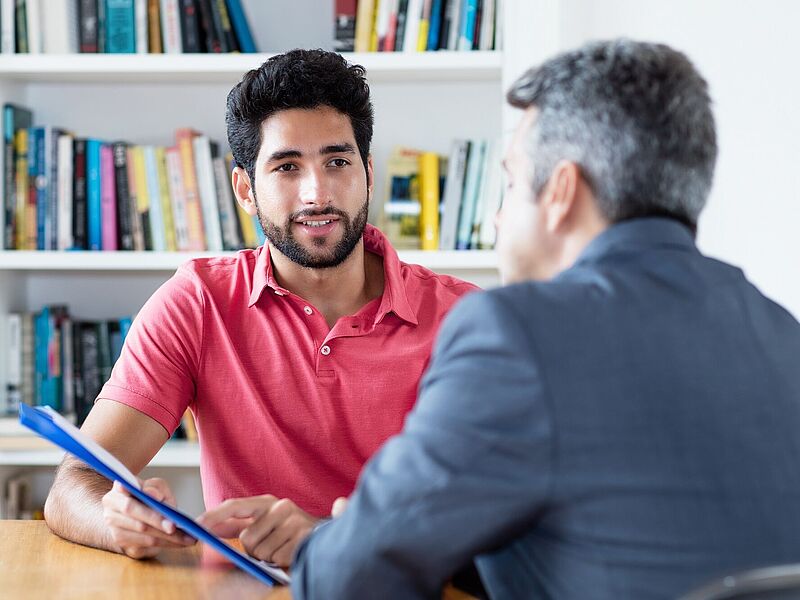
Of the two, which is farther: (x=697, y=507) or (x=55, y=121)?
(x=55, y=121)

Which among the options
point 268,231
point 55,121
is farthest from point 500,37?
point 55,121

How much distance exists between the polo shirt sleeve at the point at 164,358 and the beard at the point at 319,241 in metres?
0.18

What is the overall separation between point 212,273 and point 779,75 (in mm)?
1119

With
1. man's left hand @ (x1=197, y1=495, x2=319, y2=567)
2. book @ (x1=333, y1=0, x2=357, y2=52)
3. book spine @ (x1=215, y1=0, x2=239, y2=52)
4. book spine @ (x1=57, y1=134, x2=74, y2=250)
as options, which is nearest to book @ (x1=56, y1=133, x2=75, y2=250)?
book spine @ (x1=57, y1=134, x2=74, y2=250)

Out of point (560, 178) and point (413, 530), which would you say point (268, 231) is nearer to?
point (560, 178)

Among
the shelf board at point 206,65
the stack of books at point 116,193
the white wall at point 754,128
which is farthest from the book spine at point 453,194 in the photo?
the white wall at point 754,128

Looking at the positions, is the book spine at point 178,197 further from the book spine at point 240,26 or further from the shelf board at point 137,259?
the book spine at point 240,26

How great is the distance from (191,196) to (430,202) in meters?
0.61

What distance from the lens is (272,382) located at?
1.60 metres

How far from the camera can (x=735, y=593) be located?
2.10ft

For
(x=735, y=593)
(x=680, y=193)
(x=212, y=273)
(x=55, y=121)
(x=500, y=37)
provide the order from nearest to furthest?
(x=735, y=593), (x=680, y=193), (x=212, y=273), (x=500, y=37), (x=55, y=121)

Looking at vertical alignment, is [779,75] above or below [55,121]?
above

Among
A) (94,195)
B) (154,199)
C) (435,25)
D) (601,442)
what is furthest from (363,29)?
(601,442)

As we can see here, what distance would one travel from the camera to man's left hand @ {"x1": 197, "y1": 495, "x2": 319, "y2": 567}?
3.76 ft
